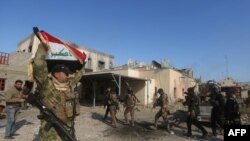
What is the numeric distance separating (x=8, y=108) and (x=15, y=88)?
67cm

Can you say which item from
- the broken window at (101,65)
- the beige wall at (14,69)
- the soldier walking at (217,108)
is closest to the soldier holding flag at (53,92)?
the soldier walking at (217,108)

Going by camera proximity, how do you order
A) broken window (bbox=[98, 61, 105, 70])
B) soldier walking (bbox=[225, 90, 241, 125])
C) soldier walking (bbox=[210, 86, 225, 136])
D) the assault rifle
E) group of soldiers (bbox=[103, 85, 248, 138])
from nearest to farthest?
the assault rifle → soldier walking (bbox=[225, 90, 241, 125]) → group of soldiers (bbox=[103, 85, 248, 138]) → soldier walking (bbox=[210, 86, 225, 136]) → broken window (bbox=[98, 61, 105, 70])

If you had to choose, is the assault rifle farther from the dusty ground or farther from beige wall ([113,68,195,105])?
beige wall ([113,68,195,105])

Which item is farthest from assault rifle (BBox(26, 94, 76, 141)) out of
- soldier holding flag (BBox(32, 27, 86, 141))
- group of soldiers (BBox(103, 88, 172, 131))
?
group of soldiers (BBox(103, 88, 172, 131))

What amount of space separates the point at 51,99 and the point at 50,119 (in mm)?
362

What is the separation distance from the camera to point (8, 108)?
10039mm

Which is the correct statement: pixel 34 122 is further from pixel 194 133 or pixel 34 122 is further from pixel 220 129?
pixel 220 129

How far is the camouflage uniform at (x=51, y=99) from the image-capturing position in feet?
14.2

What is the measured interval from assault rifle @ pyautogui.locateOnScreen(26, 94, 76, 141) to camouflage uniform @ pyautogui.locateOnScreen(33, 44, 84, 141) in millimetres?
86

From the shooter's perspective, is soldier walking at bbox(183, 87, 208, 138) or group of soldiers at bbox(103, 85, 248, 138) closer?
group of soldiers at bbox(103, 85, 248, 138)

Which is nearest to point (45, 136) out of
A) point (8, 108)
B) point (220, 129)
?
point (8, 108)

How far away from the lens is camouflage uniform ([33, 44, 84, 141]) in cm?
433

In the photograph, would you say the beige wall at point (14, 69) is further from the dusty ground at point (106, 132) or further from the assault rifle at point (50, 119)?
the assault rifle at point (50, 119)

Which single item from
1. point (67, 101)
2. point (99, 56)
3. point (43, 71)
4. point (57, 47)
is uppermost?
point (99, 56)
